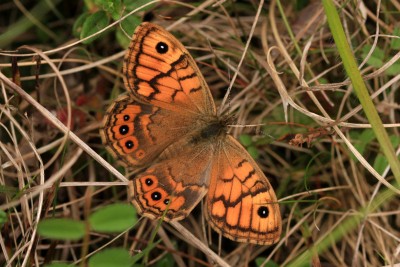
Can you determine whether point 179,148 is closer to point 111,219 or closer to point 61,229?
point 111,219

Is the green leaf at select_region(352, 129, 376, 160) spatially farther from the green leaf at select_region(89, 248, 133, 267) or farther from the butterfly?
the green leaf at select_region(89, 248, 133, 267)

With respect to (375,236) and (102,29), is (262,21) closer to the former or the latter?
(102,29)

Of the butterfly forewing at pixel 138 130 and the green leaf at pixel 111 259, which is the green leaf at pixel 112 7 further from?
the green leaf at pixel 111 259

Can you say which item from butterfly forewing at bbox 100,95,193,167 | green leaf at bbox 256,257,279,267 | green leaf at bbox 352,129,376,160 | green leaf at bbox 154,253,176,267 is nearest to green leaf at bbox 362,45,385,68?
green leaf at bbox 352,129,376,160

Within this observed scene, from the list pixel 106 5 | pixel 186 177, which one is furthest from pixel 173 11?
pixel 186 177

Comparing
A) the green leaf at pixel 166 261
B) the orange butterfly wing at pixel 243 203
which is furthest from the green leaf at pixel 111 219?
the green leaf at pixel 166 261

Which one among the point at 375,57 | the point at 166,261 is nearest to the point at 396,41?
the point at 375,57
